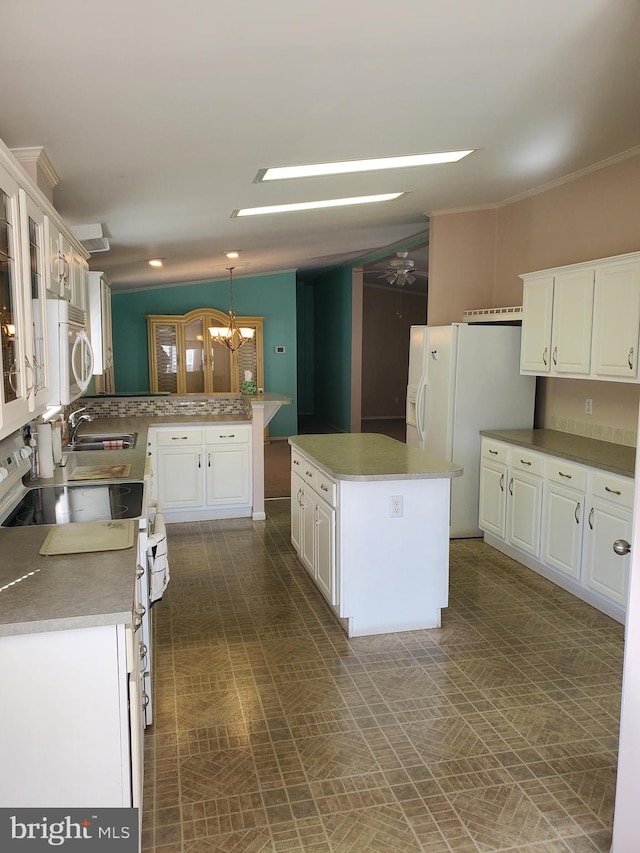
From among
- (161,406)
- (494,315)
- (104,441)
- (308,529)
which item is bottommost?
(308,529)

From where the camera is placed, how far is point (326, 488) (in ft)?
12.1

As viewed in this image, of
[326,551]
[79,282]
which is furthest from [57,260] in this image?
[326,551]

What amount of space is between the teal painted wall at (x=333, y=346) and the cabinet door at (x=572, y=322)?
6.24 m

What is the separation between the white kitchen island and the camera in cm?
345

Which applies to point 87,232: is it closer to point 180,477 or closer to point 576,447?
point 180,477

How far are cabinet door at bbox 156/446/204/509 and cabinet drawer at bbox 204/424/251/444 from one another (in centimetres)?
13

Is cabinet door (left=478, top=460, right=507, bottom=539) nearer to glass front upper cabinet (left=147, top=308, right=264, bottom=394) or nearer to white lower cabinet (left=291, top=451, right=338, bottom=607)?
white lower cabinet (left=291, top=451, right=338, bottom=607)

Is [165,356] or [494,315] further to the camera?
[165,356]

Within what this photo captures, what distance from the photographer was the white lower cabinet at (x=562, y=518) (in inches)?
143

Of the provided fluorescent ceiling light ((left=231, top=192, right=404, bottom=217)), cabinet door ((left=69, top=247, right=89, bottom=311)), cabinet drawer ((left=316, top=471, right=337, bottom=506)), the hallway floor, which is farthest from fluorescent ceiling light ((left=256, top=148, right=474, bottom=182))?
the hallway floor

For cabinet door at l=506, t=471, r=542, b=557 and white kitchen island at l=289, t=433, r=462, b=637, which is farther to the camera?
cabinet door at l=506, t=471, r=542, b=557

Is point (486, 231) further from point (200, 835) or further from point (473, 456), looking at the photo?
point (200, 835)

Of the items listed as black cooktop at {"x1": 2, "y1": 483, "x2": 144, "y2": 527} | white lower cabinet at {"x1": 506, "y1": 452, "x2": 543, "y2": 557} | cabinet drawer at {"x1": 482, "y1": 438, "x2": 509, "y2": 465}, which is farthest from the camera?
cabinet drawer at {"x1": 482, "y1": 438, "x2": 509, "y2": 465}

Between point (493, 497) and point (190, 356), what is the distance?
570 cm
